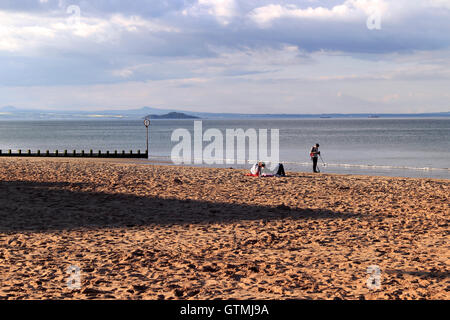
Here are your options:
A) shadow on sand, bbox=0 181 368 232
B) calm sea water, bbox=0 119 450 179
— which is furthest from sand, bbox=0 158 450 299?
calm sea water, bbox=0 119 450 179

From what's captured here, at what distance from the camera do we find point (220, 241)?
10.9 m

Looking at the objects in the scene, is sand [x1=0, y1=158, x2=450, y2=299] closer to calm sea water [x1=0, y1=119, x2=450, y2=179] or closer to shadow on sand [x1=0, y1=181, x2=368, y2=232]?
shadow on sand [x1=0, y1=181, x2=368, y2=232]

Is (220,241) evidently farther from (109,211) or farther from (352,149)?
(352,149)

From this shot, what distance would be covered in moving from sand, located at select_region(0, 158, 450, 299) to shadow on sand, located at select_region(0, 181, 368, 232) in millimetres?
33

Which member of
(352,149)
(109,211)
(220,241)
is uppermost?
(352,149)

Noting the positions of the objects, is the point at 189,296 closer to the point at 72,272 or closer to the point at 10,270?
the point at 72,272

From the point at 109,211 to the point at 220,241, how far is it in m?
4.76

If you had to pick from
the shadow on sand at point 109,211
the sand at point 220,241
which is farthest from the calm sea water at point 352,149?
the shadow on sand at point 109,211

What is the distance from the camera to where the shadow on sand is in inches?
498

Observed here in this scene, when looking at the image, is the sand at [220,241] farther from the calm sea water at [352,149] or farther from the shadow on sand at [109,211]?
the calm sea water at [352,149]

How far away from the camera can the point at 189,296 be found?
7.12 m

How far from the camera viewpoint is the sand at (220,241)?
7547mm

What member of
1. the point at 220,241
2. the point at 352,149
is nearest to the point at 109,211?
the point at 220,241
